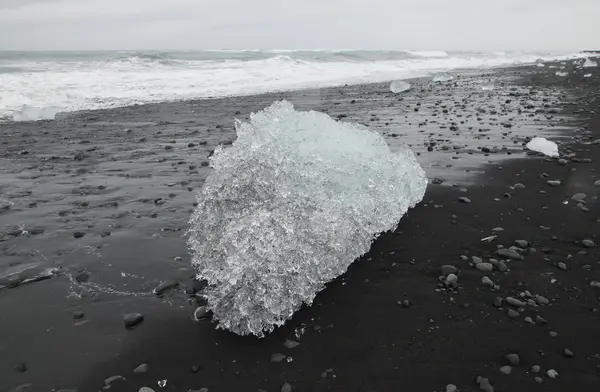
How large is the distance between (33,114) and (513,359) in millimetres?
19698

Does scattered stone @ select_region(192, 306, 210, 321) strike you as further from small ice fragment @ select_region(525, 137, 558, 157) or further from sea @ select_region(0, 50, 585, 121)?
sea @ select_region(0, 50, 585, 121)

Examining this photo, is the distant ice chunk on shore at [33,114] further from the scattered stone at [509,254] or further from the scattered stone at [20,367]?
the scattered stone at [509,254]

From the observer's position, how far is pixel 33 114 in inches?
676

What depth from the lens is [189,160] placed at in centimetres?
Result: 1012

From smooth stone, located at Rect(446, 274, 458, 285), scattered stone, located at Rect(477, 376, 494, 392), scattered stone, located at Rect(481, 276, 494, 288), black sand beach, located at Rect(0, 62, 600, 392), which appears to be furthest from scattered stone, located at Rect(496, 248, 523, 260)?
scattered stone, located at Rect(477, 376, 494, 392)

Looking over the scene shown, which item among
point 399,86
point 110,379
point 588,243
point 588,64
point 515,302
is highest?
point 588,64

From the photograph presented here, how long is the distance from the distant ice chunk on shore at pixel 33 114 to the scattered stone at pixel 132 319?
1665cm

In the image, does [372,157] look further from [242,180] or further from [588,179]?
[588,179]

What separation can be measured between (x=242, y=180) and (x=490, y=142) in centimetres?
811

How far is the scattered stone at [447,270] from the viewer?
15.6 ft

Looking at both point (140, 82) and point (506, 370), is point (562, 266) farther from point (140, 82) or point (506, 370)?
point (140, 82)

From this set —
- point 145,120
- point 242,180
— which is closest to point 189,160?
point 242,180

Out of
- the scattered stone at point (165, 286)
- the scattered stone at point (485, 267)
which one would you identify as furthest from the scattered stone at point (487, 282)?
the scattered stone at point (165, 286)

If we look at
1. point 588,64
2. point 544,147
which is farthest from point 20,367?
point 588,64
